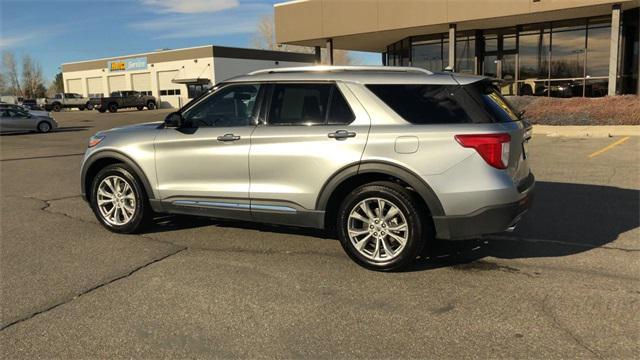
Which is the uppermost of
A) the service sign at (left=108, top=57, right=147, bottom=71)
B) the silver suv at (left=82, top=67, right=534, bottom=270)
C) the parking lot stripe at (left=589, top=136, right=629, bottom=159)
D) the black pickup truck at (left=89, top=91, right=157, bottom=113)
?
the service sign at (left=108, top=57, right=147, bottom=71)

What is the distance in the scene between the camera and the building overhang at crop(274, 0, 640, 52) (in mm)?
19438

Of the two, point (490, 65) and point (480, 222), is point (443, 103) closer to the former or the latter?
point (480, 222)

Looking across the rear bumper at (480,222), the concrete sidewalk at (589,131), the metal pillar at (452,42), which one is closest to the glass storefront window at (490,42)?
the metal pillar at (452,42)

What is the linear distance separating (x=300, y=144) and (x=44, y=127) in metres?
23.5

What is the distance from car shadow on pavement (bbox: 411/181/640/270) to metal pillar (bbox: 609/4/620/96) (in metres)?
13.9

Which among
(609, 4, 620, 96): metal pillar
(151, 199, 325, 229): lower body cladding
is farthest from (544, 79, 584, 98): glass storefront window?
(151, 199, 325, 229): lower body cladding

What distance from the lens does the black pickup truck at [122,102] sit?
4869 centimetres

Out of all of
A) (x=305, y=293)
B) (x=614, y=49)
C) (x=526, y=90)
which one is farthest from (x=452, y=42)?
(x=305, y=293)

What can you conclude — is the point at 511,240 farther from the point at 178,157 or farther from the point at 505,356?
the point at 178,157

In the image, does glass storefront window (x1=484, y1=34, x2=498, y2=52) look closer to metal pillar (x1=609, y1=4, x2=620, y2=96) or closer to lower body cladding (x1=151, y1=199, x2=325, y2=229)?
metal pillar (x1=609, y1=4, x2=620, y2=96)

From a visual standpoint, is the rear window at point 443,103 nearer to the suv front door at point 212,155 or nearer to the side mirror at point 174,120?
the suv front door at point 212,155

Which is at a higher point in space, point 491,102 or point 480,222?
point 491,102

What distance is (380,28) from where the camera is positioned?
22719 millimetres

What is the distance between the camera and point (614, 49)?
19.3 meters
